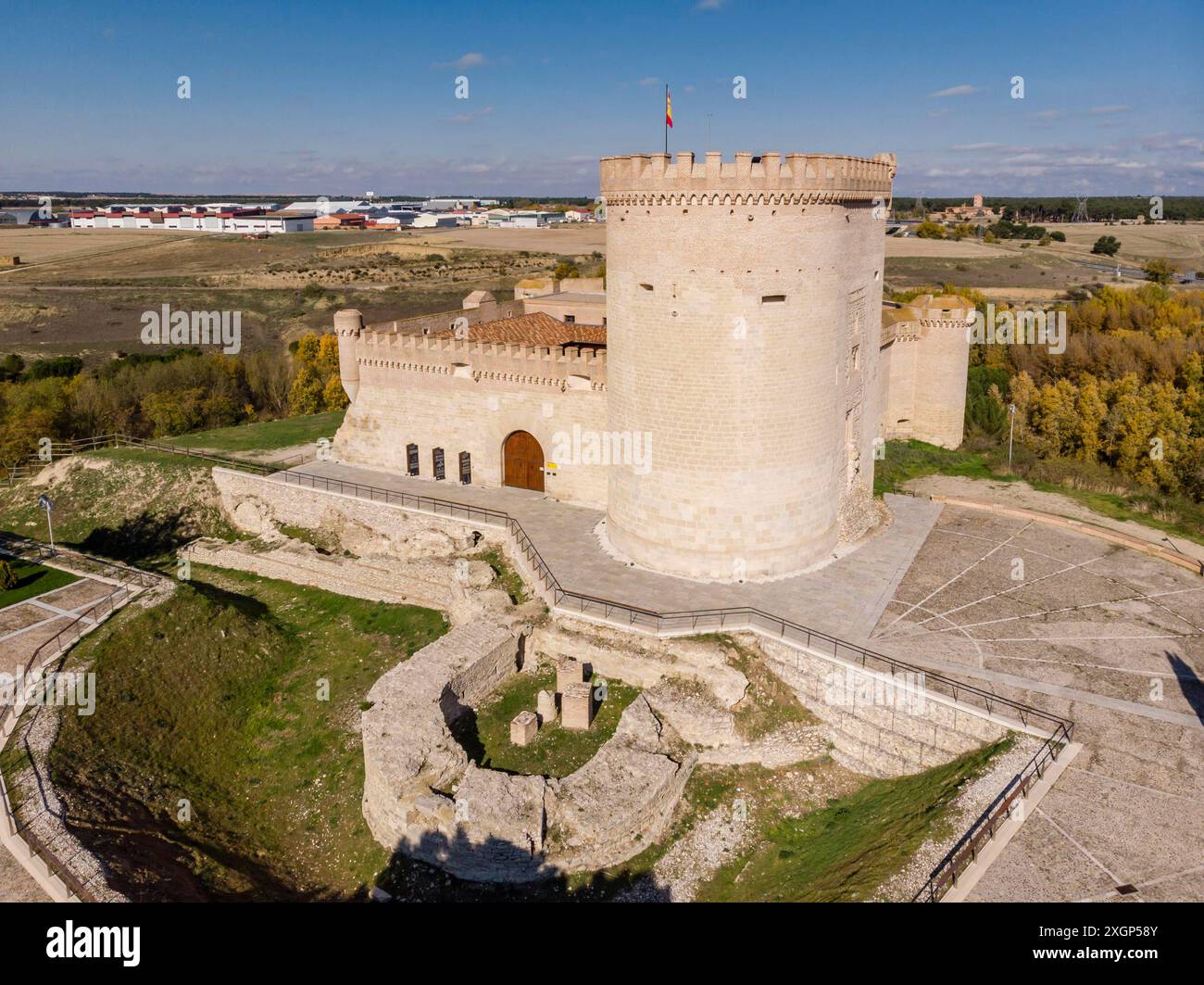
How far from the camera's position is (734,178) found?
58.0 ft

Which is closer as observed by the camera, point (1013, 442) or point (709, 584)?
point (709, 584)

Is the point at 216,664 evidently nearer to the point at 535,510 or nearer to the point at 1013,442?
the point at 535,510

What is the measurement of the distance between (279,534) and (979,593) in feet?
68.9

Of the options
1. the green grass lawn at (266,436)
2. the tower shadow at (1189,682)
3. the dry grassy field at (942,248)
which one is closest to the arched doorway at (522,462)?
the green grass lawn at (266,436)

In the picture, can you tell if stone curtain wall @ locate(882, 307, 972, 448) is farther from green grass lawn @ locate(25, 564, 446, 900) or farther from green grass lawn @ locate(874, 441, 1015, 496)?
green grass lawn @ locate(25, 564, 446, 900)

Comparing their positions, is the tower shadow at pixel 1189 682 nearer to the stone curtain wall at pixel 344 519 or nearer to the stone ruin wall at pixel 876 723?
the stone ruin wall at pixel 876 723

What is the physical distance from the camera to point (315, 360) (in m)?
50.2

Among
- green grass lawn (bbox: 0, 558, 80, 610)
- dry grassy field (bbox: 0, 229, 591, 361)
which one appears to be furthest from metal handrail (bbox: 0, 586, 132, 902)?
dry grassy field (bbox: 0, 229, 591, 361)

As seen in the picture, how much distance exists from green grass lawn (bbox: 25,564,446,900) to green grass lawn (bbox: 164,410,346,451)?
30.9 ft

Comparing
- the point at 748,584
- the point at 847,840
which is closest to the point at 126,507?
the point at 748,584

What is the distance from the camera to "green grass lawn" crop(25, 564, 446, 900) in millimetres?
15234

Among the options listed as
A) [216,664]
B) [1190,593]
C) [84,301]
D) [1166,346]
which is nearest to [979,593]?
[1190,593]

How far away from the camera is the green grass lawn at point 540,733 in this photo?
1664 centimetres
